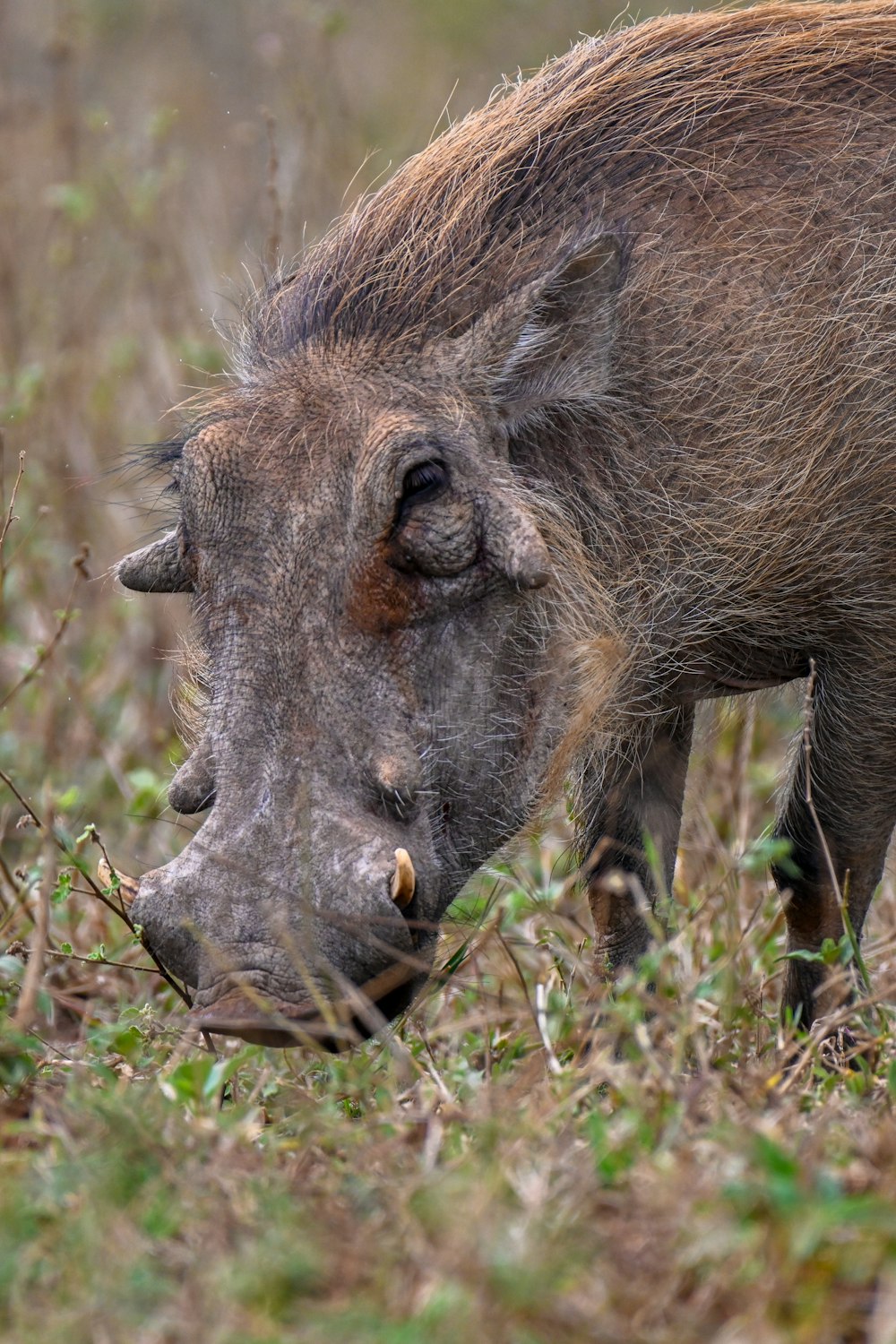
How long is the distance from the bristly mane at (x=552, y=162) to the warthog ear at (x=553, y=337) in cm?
10

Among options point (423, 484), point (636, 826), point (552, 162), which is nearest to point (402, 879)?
point (423, 484)

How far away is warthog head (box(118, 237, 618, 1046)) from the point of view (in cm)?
256

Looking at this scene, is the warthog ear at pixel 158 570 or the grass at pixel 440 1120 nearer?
the grass at pixel 440 1120

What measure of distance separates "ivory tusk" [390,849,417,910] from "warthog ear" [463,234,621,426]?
2.88ft

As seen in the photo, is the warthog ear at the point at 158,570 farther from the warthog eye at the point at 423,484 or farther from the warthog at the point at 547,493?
the warthog eye at the point at 423,484

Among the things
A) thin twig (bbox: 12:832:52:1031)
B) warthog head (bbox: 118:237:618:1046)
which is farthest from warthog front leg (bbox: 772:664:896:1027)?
thin twig (bbox: 12:832:52:1031)

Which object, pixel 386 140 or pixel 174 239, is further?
pixel 386 140

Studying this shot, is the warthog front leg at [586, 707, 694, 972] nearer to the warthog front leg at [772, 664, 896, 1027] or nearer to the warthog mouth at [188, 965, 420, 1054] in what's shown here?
the warthog front leg at [772, 664, 896, 1027]

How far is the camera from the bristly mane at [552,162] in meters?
3.09

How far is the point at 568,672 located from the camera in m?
3.03

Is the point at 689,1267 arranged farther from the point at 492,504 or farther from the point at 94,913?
the point at 94,913

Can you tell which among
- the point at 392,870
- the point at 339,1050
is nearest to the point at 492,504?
the point at 392,870

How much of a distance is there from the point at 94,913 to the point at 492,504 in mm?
1600

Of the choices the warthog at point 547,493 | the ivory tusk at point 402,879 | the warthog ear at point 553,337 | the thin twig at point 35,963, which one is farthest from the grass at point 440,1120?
the warthog ear at point 553,337
